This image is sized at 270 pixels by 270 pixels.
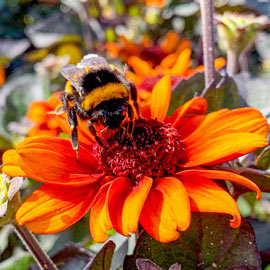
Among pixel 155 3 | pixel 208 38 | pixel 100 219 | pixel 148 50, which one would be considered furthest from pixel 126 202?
pixel 155 3

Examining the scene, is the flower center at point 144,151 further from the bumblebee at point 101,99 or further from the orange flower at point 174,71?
the orange flower at point 174,71

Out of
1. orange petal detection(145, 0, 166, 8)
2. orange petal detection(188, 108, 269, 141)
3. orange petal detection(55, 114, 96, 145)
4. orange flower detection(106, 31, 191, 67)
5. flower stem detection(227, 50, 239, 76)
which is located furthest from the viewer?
orange petal detection(145, 0, 166, 8)

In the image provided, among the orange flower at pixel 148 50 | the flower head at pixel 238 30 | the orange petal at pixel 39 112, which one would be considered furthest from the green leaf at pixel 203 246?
the orange flower at pixel 148 50

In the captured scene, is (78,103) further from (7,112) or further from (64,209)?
(7,112)

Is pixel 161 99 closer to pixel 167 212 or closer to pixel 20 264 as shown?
pixel 167 212

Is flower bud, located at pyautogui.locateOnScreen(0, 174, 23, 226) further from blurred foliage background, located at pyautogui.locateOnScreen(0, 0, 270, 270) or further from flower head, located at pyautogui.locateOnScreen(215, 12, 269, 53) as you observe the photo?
flower head, located at pyautogui.locateOnScreen(215, 12, 269, 53)

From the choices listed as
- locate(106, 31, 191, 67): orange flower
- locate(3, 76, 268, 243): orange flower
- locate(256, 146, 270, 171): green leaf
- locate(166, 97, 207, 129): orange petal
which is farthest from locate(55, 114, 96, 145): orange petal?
locate(106, 31, 191, 67): orange flower
